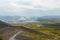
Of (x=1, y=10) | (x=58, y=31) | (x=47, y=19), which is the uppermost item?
(x=1, y=10)

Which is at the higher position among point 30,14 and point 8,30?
point 30,14

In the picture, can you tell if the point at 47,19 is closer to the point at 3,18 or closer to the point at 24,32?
the point at 24,32

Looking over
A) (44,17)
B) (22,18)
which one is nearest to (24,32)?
(22,18)

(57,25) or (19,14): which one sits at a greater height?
(19,14)

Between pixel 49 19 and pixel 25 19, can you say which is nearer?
pixel 49 19

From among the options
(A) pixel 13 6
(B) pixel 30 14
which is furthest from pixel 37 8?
(A) pixel 13 6

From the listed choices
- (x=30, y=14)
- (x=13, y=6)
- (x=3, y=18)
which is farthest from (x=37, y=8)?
(x=3, y=18)

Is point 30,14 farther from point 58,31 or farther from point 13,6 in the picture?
point 58,31
